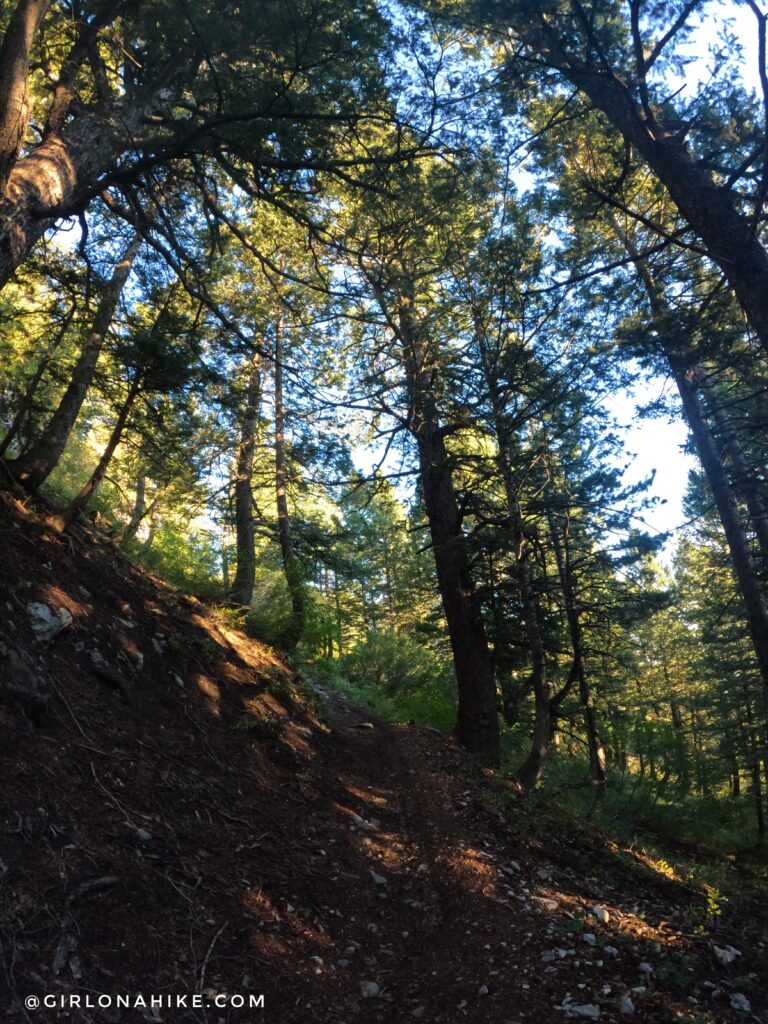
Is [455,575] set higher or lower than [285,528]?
lower

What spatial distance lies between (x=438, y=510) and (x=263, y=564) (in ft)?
31.4

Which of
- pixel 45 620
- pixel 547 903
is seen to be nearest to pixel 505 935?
pixel 547 903

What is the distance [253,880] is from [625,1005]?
238cm

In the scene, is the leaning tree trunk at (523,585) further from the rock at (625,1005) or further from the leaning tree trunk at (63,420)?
the rock at (625,1005)

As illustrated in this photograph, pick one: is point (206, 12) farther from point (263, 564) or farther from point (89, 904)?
point (263, 564)

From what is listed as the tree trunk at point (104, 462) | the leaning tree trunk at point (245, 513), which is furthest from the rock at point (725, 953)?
the leaning tree trunk at point (245, 513)

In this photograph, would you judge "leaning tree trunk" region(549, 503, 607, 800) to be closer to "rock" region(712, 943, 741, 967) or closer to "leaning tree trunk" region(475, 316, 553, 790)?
"leaning tree trunk" region(475, 316, 553, 790)

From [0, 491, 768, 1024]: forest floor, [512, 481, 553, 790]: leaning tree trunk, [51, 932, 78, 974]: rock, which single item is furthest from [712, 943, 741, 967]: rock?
[512, 481, 553, 790]: leaning tree trunk

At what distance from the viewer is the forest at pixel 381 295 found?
5.03m

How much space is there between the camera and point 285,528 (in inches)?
499

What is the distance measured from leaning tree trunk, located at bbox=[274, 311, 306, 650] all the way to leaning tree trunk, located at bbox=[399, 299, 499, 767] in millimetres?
3140

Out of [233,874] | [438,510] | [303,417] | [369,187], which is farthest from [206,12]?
[438,510]

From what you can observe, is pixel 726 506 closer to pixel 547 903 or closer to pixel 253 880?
pixel 547 903

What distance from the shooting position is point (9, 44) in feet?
14.6
